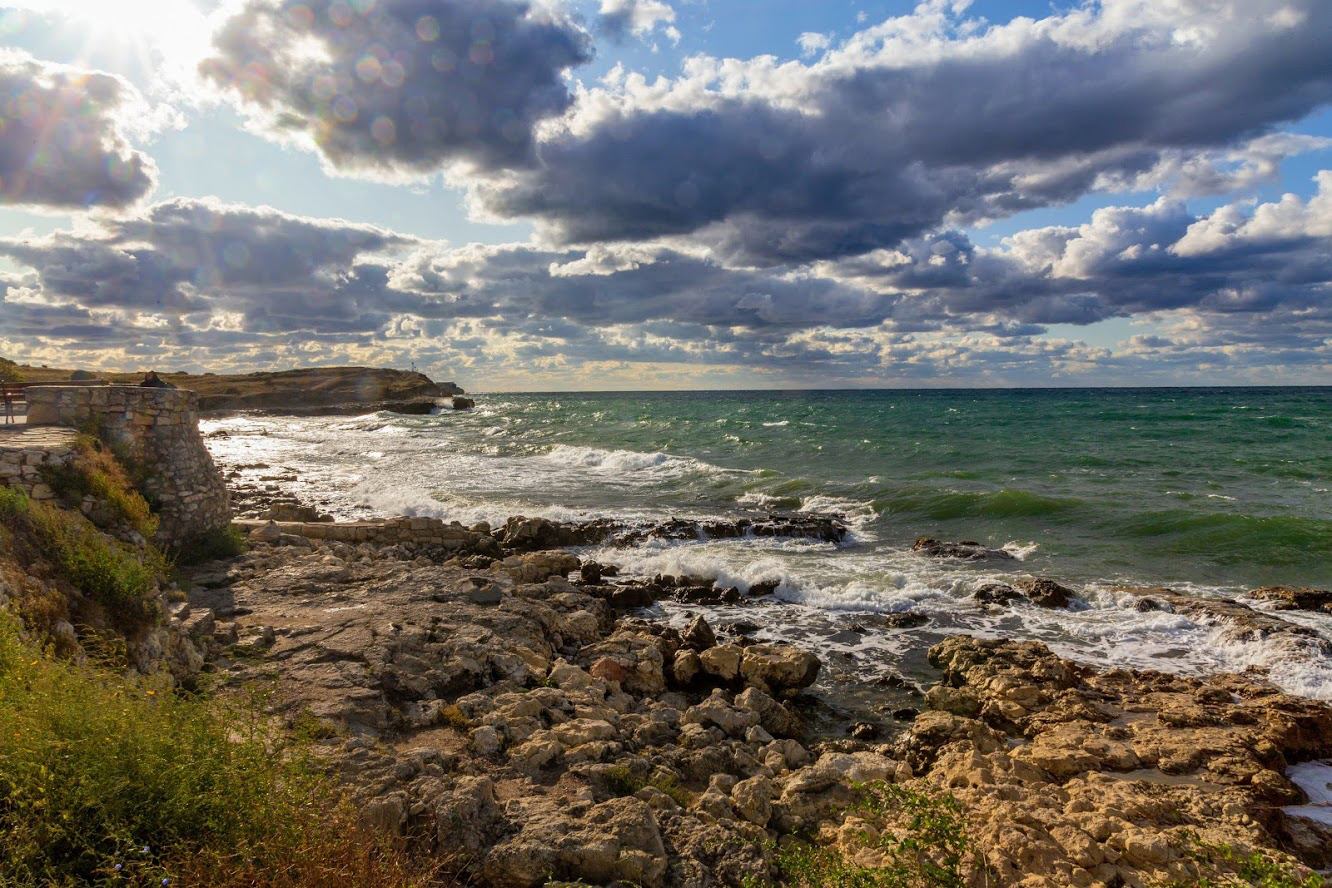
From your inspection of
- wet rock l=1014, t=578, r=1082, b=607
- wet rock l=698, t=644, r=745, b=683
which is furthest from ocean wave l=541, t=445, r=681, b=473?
wet rock l=698, t=644, r=745, b=683

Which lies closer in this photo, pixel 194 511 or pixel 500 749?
pixel 500 749

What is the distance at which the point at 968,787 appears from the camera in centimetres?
680

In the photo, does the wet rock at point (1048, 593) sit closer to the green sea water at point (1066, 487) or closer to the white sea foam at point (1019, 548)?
the green sea water at point (1066, 487)

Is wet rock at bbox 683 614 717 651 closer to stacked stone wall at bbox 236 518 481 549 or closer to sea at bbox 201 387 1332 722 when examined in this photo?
sea at bbox 201 387 1332 722

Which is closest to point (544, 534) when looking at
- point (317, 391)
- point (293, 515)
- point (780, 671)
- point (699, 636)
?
point (293, 515)

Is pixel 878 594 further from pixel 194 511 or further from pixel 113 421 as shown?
pixel 113 421

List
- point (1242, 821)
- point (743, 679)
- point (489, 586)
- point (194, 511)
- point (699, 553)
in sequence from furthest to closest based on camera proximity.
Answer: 1. point (699, 553)
2. point (194, 511)
3. point (489, 586)
4. point (743, 679)
5. point (1242, 821)

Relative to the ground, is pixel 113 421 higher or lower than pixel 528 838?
higher

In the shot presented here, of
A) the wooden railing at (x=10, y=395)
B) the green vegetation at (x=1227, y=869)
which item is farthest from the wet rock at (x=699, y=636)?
the wooden railing at (x=10, y=395)

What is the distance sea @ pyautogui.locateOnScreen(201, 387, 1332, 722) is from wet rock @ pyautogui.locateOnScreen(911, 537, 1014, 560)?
1.55ft

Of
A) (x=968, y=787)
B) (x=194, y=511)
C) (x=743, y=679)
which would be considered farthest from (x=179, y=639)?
(x=968, y=787)

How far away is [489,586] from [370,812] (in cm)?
739

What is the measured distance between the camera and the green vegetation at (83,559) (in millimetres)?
7574

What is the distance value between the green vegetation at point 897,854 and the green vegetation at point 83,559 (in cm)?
715
